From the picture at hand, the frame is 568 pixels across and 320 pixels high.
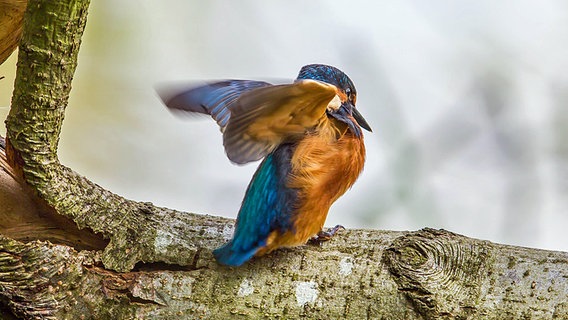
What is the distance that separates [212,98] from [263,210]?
0.58m

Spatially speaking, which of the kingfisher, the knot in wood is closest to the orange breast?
the kingfisher

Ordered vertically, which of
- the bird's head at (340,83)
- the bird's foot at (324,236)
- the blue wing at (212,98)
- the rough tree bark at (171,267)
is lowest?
the rough tree bark at (171,267)

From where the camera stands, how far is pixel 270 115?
216 centimetres

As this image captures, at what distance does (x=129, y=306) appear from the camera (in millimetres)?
1997

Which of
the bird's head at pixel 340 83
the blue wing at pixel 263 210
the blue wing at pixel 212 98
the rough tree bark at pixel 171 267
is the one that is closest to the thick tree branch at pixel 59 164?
the rough tree bark at pixel 171 267

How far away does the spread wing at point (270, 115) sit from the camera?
2.04 metres

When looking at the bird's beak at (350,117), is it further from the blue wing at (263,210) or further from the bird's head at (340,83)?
the blue wing at (263,210)

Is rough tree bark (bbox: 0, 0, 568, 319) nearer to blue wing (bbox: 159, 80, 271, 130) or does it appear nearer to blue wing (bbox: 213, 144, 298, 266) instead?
blue wing (bbox: 213, 144, 298, 266)

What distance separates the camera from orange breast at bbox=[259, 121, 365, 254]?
2.25 m

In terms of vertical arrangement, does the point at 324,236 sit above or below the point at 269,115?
below

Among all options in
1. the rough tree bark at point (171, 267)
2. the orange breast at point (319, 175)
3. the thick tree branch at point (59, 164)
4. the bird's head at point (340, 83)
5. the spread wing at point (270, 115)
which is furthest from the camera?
the bird's head at point (340, 83)

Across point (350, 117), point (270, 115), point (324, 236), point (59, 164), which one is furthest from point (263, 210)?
point (59, 164)

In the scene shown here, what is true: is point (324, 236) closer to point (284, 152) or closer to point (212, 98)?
point (284, 152)

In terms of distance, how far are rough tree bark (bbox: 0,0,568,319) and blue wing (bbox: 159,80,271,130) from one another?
0.47m
